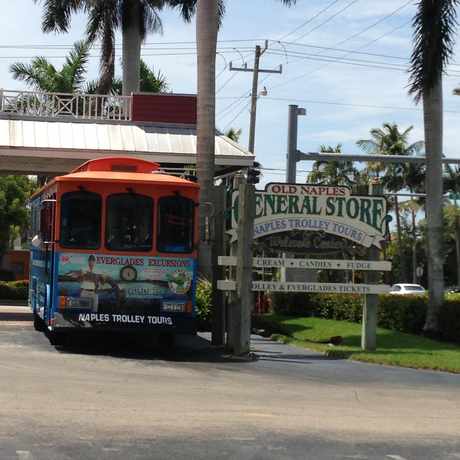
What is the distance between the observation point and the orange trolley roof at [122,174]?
15.1 m

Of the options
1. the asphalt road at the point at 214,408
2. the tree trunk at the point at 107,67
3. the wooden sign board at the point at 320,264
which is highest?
the tree trunk at the point at 107,67

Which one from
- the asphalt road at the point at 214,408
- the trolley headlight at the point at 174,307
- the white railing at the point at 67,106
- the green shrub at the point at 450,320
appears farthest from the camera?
the white railing at the point at 67,106

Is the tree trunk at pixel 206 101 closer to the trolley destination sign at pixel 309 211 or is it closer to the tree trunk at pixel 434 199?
the trolley destination sign at pixel 309 211

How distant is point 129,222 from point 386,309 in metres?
9.51

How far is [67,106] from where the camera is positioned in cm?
2527

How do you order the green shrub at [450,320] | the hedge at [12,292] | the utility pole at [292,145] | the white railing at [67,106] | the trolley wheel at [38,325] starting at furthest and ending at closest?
1. the hedge at [12,292]
2. the utility pole at [292,145]
3. the white railing at [67,106]
4. the green shrub at [450,320]
5. the trolley wheel at [38,325]

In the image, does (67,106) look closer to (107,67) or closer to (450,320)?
(107,67)

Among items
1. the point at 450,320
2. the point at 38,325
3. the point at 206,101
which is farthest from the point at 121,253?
the point at 450,320

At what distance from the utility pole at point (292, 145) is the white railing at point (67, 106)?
5.12 m

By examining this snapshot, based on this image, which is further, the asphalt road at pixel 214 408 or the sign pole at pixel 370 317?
the sign pole at pixel 370 317

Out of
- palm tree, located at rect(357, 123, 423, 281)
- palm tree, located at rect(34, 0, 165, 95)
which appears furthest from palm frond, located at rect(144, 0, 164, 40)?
palm tree, located at rect(357, 123, 423, 281)

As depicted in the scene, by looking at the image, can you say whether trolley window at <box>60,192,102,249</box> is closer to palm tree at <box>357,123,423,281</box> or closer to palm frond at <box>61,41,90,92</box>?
palm frond at <box>61,41,90,92</box>

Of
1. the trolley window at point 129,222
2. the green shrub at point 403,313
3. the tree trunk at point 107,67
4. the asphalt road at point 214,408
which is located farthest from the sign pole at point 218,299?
the tree trunk at point 107,67

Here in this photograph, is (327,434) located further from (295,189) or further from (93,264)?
(295,189)
